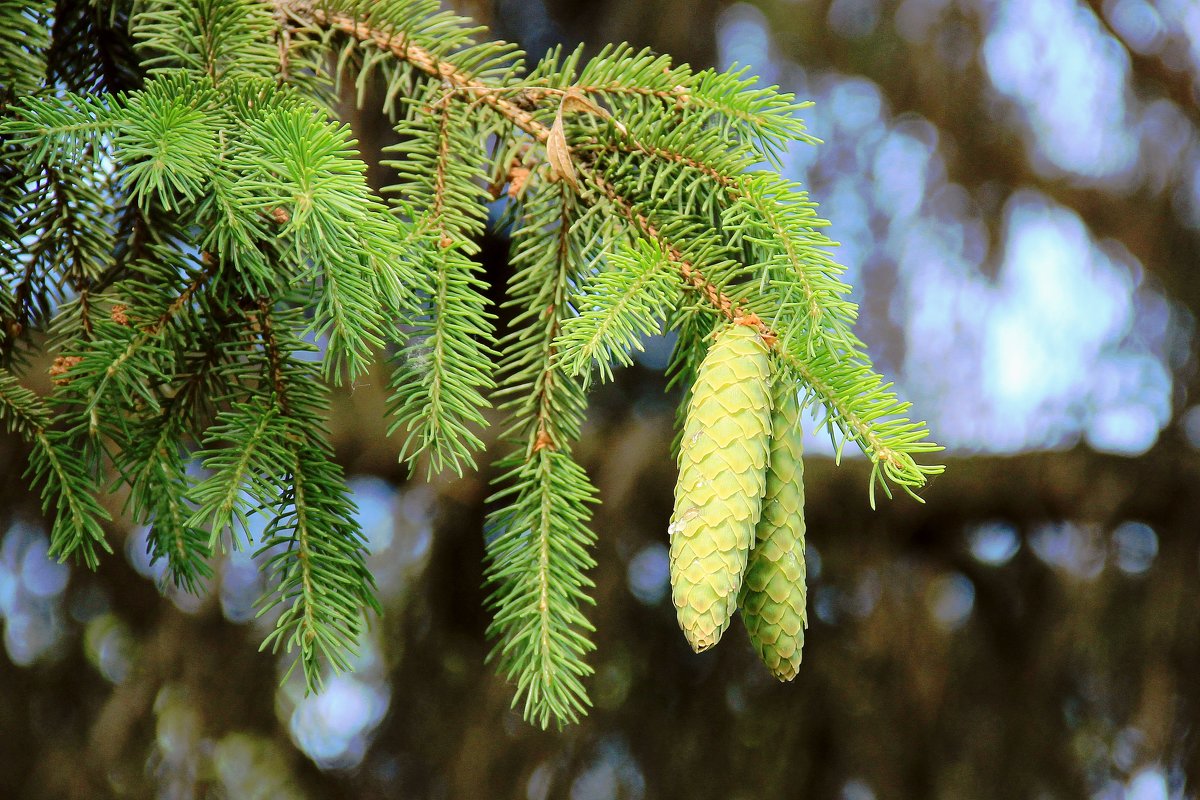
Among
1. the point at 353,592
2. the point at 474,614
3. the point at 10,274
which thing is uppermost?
the point at 10,274

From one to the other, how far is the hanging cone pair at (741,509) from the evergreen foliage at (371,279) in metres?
0.04

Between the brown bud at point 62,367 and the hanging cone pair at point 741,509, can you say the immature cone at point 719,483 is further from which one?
the brown bud at point 62,367

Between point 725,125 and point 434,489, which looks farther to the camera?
point 434,489

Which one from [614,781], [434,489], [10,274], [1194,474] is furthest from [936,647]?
[10,274]

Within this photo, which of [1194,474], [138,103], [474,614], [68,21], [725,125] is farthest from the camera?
[474,614]

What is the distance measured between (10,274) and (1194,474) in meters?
1.65

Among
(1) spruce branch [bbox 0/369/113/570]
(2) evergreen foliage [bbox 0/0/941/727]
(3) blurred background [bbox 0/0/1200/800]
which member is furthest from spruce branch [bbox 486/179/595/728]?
(3) blurred background [bbox 0/0/1200/800]

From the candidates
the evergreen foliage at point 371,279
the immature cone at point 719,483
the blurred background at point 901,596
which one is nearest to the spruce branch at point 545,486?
the evergreen foliage at point 371,279

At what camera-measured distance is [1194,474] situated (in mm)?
1496

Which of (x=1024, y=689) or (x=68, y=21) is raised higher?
(x=68, y=21)

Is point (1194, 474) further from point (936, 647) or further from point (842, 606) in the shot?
point (842, 606)

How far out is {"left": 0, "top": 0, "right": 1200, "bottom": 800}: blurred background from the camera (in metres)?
1.54

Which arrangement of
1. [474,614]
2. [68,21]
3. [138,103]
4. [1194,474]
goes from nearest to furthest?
[138,103] → [68,21] → [1194,474] → [474,614]

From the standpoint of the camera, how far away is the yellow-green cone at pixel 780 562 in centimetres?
58
